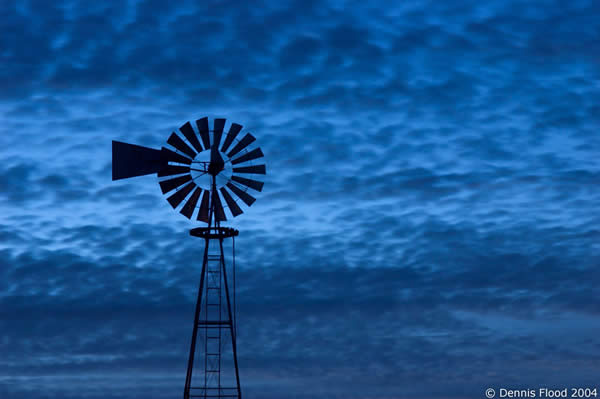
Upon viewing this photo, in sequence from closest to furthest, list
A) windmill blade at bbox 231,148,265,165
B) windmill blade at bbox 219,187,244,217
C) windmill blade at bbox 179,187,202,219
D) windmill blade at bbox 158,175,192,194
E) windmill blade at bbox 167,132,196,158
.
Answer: windmill blade at bbox 167,132,196,158, windmill blade at bbox 158,175,192,194, windmill blade at bbox 179,187,202,219, windmill blade at bbox 231,148,265,165, windmill blade at bbox 219,187,244,217

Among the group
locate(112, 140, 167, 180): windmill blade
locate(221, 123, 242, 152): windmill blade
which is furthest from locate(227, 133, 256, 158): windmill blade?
locate(112, 140, 167, 180): windmill blade

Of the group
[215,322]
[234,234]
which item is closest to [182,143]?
[234,234]

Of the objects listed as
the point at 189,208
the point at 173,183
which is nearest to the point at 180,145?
the point at 173,183

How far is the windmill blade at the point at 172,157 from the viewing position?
35.9 metres

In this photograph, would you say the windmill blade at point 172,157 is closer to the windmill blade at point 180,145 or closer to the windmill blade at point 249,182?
the windmill blade at point 180,145

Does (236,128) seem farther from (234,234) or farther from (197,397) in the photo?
(197,397)

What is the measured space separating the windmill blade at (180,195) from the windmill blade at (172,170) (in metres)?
0.64

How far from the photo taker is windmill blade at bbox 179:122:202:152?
35.9 m

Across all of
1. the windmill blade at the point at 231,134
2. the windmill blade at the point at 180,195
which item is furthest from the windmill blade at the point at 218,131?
the windmill blade at the point at 180,195

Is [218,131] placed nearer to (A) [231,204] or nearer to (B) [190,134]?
(B) [190,134]

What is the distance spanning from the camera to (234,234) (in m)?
36.0

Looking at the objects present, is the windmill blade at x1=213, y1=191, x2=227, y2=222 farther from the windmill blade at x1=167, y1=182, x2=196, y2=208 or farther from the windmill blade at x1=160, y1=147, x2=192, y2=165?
the windmill blade at x1=160, y1=147, x2=192, y2=165

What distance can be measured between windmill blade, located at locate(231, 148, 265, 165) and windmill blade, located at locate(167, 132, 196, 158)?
1.79m

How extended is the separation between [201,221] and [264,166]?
11.6ft
